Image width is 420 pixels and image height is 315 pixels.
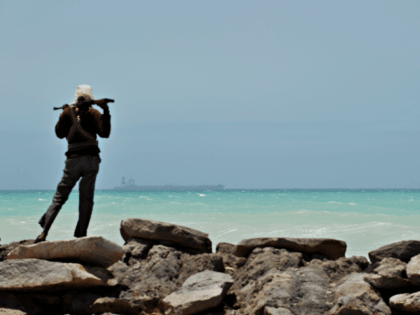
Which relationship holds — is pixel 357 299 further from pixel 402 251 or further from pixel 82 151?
pixel 82 151

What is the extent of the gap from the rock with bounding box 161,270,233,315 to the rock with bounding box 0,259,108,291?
29.1 inches

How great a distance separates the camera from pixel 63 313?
3811 mm

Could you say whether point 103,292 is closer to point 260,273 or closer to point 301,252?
point 260,273

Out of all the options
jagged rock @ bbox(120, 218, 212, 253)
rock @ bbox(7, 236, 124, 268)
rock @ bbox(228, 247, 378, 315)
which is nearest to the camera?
rock @ bbox(228, 247, 378, 315)

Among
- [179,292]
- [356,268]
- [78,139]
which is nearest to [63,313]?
[179,292]

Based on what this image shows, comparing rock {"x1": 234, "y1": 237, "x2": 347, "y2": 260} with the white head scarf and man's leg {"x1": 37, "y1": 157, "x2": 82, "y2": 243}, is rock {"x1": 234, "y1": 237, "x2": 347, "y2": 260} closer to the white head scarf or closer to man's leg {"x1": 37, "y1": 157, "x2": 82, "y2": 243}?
man's leg {"x1": 37, "y1": 157, "x2": 82, "y2": 243}

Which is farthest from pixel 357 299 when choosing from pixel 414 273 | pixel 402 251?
pixel 402 251

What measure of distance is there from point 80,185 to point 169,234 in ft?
4.21

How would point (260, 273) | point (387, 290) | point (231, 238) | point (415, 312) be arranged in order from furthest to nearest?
point (231, 238) < point (260, 273) < point (387, 290) < point (415, 312)

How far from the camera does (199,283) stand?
4000 mm

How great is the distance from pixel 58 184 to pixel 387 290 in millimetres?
3692

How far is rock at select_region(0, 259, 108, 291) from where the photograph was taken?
3.73 meters

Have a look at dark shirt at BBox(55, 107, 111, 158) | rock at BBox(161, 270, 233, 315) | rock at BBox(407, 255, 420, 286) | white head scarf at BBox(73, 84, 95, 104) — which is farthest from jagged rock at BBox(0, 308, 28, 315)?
rock at BBox(407, 255, 420, 286)

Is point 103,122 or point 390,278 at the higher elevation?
point 103,122
